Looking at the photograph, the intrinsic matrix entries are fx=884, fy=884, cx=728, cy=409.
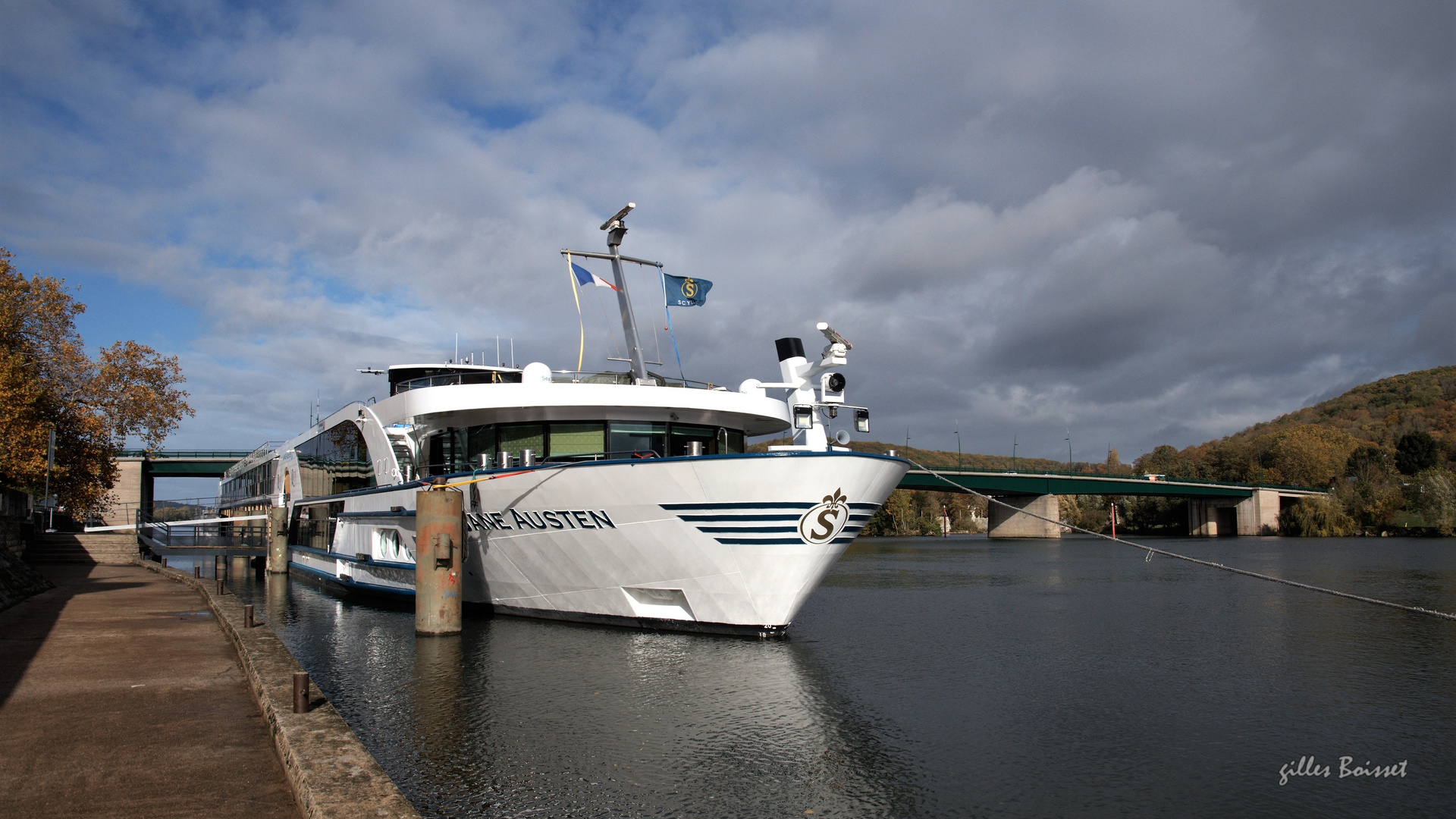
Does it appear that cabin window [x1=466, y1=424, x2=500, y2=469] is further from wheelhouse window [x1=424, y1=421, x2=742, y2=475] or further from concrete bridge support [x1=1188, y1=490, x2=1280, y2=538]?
concrete bridge support [x1=1188, y1=490, x2=1280, y2=538]

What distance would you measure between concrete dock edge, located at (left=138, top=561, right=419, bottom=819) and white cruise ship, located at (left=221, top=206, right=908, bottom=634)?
16.2ft

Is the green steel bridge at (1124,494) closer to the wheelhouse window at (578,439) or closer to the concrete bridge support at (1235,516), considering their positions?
the concrete bridge support at (1235,516)

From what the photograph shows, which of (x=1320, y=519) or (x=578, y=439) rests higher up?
(x=578, y=439)

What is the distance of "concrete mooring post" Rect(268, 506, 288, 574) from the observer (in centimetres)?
2922

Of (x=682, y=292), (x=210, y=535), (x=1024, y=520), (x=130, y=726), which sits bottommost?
(x=1024, y=520)

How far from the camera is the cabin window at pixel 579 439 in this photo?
14680 millimetres

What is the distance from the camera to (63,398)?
32.4 metres

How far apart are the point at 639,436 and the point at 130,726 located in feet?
28.4

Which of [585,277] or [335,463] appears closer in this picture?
[585,277]

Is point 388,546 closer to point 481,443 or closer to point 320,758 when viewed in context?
point 481,443

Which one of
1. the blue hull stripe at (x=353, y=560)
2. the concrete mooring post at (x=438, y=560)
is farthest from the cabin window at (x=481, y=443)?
the blue hull stripe at (x=353, y=560)

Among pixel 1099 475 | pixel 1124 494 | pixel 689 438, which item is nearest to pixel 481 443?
pixel 689 438

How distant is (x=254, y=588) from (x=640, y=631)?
59.2ft

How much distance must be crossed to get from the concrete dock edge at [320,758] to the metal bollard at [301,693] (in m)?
0.05
